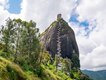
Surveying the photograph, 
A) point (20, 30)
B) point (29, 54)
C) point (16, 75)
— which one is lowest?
point (16, 75)

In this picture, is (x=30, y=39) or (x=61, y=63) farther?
(x=61, y=63)

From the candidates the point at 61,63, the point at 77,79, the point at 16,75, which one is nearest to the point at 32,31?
the point at 16,75

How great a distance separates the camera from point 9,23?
66.3 m

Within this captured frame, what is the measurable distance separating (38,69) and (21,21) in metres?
10.9

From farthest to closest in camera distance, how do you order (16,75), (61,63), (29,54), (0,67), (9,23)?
(61,63), (29,54), (9,23), (16,75), (0,67)

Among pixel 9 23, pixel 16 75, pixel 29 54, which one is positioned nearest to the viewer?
pixel 16 75

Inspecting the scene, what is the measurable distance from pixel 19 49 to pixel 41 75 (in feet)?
23.5

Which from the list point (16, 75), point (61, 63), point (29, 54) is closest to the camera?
point (16, 75)

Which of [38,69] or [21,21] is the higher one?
[21,21]

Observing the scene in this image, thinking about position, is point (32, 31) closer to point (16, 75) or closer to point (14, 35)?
point (14, 35)

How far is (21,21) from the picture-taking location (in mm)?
69312

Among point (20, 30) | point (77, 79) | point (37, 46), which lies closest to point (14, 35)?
point (20, 30)

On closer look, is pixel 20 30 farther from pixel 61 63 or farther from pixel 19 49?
pixel 61 63

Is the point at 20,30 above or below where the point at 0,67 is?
above
